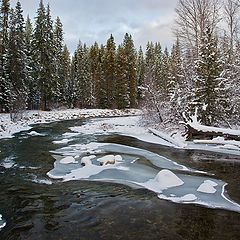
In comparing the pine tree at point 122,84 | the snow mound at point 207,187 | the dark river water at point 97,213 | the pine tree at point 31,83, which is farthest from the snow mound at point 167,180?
the pine tree at point 122,84

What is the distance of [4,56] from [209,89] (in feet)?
81.8

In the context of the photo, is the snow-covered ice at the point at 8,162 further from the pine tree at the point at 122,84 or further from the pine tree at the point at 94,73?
the pine tree at the point at 94,73

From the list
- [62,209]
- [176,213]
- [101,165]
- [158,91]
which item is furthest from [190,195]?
[158,91]

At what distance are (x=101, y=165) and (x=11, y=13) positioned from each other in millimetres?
33781

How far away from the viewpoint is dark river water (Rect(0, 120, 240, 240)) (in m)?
5.81

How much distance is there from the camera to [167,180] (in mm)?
9047

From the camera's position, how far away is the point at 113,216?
6.66m

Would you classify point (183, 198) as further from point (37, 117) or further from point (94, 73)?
point (94, 73)

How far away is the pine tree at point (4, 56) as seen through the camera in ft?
113

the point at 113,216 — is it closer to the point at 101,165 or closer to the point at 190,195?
the point at 190,195

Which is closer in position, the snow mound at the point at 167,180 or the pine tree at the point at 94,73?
the snow mound at the point at 167,180

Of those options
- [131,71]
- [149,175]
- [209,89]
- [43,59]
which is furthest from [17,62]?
[149,175]

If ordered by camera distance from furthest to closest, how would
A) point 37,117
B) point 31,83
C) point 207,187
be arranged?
point 31,83
point 37,117
point 207,187

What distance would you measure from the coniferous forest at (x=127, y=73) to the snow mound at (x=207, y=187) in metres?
10.9
